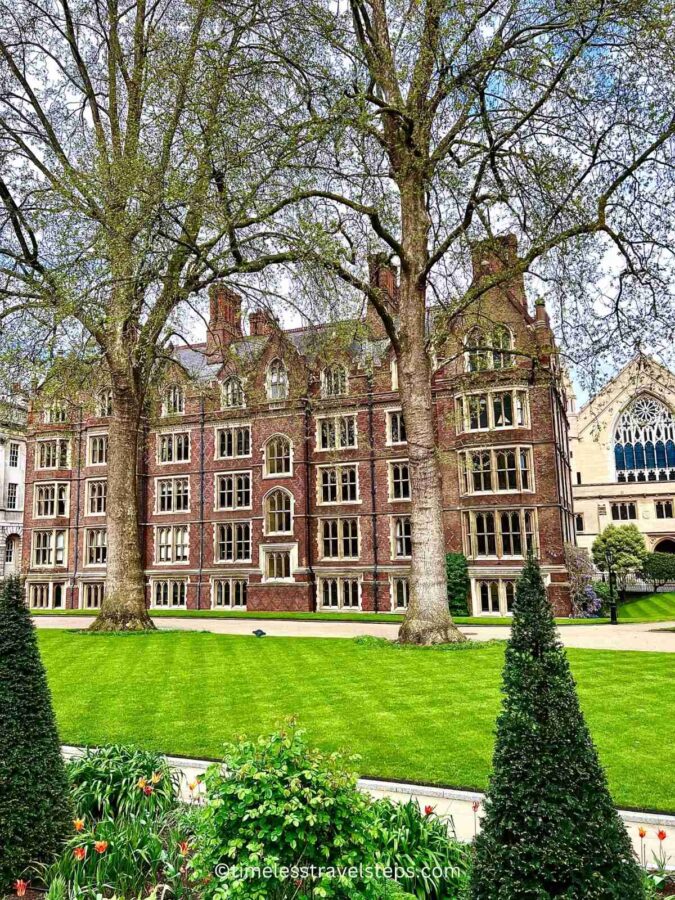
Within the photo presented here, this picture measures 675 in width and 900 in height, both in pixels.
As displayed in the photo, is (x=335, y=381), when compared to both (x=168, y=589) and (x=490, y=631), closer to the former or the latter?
(x=168, y=589)

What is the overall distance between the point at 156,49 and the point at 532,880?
18712 millimetres

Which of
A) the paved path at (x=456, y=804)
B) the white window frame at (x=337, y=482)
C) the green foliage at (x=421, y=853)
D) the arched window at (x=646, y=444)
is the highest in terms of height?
the arched window at (x=646, y=444)

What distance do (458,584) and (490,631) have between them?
10012mm

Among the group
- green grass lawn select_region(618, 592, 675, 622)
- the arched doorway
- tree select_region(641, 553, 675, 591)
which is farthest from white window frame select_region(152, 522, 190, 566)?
the arched doorway

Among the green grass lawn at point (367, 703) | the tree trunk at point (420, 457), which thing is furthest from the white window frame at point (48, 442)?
the tree trunk at point (420, 457)

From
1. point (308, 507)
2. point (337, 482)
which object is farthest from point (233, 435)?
point (337, 482)

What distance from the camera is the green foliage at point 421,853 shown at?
12.7 ft

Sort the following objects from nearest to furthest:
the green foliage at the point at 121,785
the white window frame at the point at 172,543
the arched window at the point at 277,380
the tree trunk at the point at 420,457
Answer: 1. the green foliage at the point at 121,785
2. the tree trunk at the point at 420,457
3. the arched window at the point at 277,380
4. the white window frame at the point at 172,543

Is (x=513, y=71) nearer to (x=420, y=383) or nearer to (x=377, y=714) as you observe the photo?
(x=420, y=383)

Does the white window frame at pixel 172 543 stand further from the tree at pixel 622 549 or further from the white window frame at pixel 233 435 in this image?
the tree at pixel 622 549

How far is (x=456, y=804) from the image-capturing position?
18.4 feet

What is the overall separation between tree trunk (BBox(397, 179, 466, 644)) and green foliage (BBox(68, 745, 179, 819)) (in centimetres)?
988

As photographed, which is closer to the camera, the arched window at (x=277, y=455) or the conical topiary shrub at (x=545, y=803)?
the conical topiary shrub at (x=545, y=803)

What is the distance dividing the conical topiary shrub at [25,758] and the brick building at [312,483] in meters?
19.7
